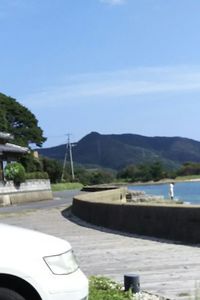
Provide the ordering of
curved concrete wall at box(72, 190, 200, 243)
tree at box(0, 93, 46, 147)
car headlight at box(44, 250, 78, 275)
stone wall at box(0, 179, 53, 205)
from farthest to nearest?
tree at box(0, 93, 46, 147) < stone wall at box(0, 179, 53, 205) < curved concrete wall at box(72, 190, 200, 243) < car headlight at box(44, 250, 78, 275)

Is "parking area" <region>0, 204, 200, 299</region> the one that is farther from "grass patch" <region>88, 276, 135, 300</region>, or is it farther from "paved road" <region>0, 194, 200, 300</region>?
"grass patch" <region>88, 276, 135, 300</region>

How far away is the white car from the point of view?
5637mm

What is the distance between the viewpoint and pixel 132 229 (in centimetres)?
1762

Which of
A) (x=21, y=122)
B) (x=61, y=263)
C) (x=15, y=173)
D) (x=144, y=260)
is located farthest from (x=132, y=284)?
(x=21, y=122)

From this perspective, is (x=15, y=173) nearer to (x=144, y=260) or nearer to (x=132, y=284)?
(x=144, y=260)

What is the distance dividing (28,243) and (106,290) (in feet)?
11.2

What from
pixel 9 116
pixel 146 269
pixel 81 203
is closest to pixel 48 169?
pixel 9 116

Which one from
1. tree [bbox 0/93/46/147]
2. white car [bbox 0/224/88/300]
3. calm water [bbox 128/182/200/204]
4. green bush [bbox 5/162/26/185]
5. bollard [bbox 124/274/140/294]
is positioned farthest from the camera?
tree [bbox 0/93/46/147]

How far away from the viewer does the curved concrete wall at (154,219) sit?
578 inches

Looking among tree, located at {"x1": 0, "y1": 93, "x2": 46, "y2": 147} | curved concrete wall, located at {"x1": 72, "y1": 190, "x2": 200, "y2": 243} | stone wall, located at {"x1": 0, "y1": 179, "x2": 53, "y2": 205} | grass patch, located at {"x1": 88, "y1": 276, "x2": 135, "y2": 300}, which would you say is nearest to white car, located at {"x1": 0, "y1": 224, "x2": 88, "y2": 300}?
grass patch, located at {"x1": 88, "y1": 276, "x2": 135, "y2": 300}

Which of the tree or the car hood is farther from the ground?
the tree

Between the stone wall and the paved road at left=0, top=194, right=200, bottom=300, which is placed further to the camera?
the stone wall

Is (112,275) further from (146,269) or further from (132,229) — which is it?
(132,229)

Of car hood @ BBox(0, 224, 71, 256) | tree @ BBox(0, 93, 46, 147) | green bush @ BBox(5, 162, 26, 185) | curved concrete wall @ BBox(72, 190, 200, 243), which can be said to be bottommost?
curved concrete wall @ BBox(72, 190, 200, 243)
